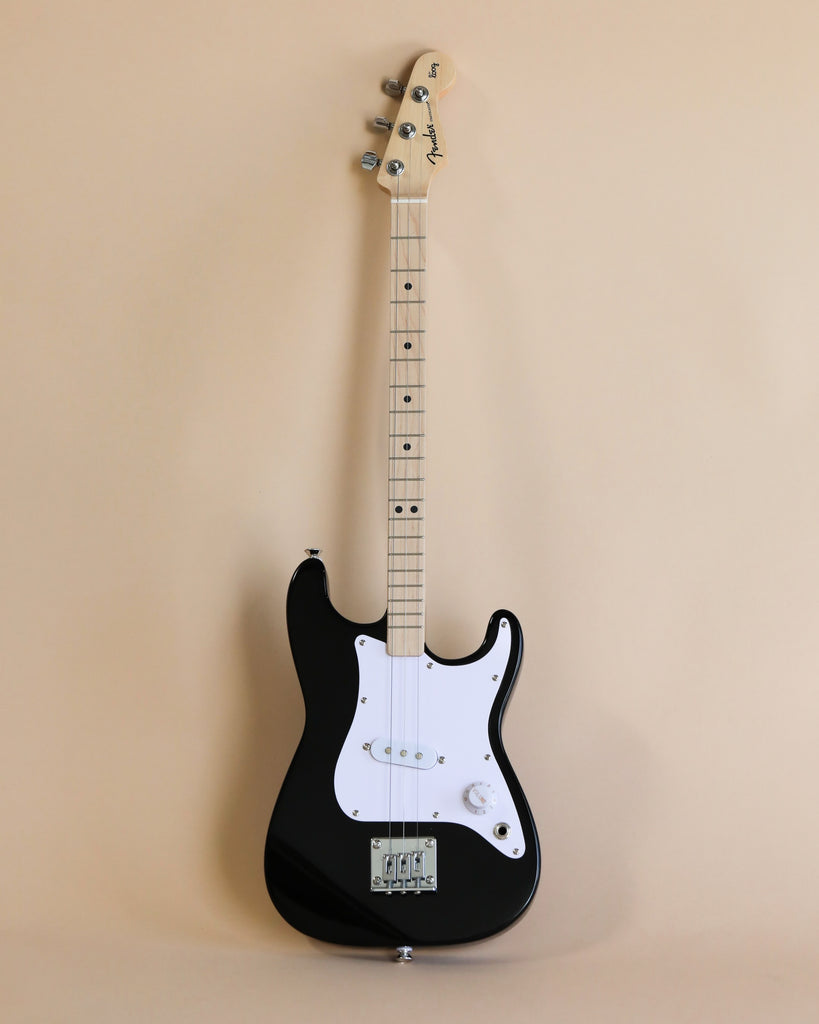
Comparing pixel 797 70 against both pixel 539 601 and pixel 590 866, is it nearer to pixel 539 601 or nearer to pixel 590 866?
pixel 539 601

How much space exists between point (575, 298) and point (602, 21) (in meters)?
0.51

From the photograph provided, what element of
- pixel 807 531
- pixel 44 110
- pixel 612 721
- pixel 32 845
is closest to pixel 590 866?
pixel 612 721

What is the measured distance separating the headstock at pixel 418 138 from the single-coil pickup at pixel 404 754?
0.93 meters

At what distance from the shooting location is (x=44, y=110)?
5.54 ft

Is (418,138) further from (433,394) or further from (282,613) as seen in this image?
(282,613)

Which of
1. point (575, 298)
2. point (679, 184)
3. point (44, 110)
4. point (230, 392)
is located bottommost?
point (230, 392)

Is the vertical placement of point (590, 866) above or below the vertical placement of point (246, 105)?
below

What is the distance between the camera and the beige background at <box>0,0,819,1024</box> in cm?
166

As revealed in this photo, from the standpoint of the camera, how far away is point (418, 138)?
160 cm

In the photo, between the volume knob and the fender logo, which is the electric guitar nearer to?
the volume knob

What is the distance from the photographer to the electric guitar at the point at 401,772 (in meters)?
1.41

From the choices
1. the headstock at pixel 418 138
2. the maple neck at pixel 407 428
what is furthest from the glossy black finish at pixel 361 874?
the headstock at pixel 418 138

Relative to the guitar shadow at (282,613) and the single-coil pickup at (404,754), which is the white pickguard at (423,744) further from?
the guitar shadow at (282,613)

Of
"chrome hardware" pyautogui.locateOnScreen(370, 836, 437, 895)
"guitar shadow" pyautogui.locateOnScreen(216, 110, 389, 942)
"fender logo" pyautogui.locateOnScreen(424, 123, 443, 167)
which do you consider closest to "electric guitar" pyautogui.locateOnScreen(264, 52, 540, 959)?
"chrome hardware" pyautogui.locateOnScreen(370, 836, 437, 895)
